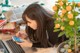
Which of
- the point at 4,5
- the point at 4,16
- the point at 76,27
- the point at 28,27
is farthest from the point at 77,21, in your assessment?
the point at 4,5

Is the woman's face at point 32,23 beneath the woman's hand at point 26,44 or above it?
above

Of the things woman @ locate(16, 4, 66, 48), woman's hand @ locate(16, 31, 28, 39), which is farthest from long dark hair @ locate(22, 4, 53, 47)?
woman's hand @ locate(16, 31, 28, 39)

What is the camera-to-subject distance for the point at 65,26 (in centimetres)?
91

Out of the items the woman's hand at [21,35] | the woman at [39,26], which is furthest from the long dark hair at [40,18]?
the woman's hand at [21,35]

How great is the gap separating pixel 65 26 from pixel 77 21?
0.06m

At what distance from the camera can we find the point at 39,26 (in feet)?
4.24

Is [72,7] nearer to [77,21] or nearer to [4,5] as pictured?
[77,21]

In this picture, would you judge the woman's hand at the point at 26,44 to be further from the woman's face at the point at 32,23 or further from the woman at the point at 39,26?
the woman's face at the point at 32,23

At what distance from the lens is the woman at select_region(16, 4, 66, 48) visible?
1293mm

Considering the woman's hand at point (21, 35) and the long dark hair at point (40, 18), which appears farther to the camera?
the woman's hand at point (21, 35)

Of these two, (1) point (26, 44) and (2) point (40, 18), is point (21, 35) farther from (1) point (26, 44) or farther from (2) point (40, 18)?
(2) point (40, 18)

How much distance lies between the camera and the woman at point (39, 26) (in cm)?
129

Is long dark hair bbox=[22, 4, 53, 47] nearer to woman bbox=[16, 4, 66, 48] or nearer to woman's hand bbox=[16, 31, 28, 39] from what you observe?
woman bbox=[16, 4, 66, 48]

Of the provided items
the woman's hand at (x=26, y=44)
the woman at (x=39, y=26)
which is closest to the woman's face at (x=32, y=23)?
the woman at (x=39, y=26)
